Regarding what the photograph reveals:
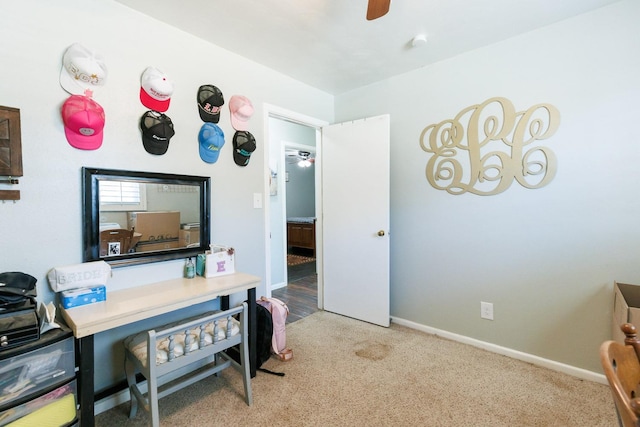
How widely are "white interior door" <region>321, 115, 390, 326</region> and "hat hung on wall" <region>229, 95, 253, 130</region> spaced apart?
107 cm

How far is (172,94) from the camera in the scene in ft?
6.46

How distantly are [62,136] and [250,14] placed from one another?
1298mm

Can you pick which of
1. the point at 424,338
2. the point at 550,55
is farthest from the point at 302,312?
the point at 550,55

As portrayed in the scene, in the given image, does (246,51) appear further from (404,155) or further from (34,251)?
(34,251)

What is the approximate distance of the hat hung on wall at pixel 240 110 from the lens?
7.44ft

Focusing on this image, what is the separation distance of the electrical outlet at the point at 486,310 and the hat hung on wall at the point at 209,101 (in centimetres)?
258

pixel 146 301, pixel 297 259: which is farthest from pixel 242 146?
pixel 297 259

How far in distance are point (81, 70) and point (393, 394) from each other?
2.58m

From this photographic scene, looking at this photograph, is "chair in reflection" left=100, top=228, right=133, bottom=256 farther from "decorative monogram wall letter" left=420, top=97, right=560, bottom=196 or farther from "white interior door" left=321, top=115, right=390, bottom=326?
"decorative monogram wall letter" left=420, top=97, right=560, bottom=196

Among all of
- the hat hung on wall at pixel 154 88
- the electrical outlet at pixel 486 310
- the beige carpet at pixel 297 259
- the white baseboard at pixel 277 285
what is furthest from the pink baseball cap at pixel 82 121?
the beige carpet at pixel 297 259

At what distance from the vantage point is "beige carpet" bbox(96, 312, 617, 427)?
1.63 metres

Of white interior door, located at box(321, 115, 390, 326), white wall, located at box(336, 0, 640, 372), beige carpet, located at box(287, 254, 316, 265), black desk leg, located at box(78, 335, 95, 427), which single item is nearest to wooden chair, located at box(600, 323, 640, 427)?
white wall, located at box(336, 0, 640, 372)

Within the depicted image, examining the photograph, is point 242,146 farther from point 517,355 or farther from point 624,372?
point 517,355

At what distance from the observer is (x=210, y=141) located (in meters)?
2.10
